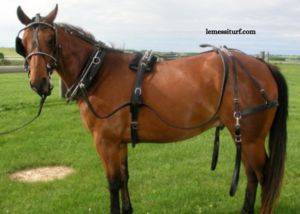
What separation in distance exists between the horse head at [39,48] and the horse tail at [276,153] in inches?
95.4

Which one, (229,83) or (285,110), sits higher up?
(229,83)

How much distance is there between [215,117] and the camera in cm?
295

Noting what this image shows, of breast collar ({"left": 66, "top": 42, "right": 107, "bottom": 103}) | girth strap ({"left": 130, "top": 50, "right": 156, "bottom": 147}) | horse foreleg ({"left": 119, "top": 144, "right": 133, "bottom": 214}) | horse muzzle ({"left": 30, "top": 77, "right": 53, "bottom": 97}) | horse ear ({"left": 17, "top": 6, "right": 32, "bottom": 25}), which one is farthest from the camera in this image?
horse foreleg ({"left": 119, "top": 144, "right": 133, "bottom": 214})

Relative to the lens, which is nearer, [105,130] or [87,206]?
[105,130]

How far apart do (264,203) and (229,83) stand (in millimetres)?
1498

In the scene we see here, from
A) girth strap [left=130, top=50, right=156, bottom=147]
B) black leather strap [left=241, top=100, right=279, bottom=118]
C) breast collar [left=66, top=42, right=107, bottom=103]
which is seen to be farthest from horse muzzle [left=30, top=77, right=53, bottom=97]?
black leather strap [left=241, top=100, right=279, bottom=118]

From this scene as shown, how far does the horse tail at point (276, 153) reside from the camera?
3.02 meters

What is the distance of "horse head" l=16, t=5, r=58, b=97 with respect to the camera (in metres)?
2.58

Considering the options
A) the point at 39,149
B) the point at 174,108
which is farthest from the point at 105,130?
the point at 39,149

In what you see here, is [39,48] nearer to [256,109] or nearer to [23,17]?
[23,17]

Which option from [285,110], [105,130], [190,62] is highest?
[190,62]

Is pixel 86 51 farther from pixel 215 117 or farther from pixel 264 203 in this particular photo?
pixel 264 203

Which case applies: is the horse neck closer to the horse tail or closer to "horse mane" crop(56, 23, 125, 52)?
"horse mane" crop(56, 23, 125, 52)

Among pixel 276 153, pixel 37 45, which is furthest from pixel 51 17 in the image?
pixel 276 153
